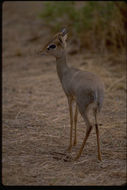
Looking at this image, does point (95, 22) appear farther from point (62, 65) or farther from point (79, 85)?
point (79, 85)

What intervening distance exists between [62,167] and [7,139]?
111cm

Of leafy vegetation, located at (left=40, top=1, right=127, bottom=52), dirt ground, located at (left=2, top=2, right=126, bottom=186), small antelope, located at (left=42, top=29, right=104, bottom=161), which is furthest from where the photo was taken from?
leafy vegetation, located at (left=40, top=1, right=127, bottom=52)

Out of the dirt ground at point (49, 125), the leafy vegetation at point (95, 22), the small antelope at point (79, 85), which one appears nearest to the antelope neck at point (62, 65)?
the small antelope at point (79, 85)

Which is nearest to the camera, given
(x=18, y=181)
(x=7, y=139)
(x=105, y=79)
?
(x=18, y=181)

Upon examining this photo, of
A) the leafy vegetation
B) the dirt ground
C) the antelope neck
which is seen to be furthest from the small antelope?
the leafy vegetation

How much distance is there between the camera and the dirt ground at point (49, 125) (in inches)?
152

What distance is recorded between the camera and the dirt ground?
3.86 meters

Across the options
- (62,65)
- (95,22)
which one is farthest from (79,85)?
(95,22)

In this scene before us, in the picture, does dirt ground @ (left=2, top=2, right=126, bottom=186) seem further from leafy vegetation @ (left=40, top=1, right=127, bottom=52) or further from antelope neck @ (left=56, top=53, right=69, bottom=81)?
antelope neck @ (left=56, top=53, right=69, bottom=81)

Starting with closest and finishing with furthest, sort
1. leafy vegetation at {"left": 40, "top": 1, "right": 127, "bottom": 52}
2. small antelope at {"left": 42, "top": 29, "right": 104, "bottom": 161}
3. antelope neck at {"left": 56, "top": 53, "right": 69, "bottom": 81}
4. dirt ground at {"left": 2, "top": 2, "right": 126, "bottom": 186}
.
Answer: dirt ground at {"left": 2, "top": 2, "right": 126, "bottom": 186} < small antelope at {"left": 42, "top": 29, "right": 104, "bottom": 161} < antelope neck at {"left": 56, "top": 53, "right": 69, "bottom": 81} < leafy vegetation at {"left": 40, "top": 1, "right": 127, "bottom": 52}

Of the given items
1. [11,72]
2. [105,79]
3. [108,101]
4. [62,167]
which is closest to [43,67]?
[11,72]

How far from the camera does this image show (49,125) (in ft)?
17.6

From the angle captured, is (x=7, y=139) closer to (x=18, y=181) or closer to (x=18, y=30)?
(x=18, y=181)

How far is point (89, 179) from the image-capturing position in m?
3.75
